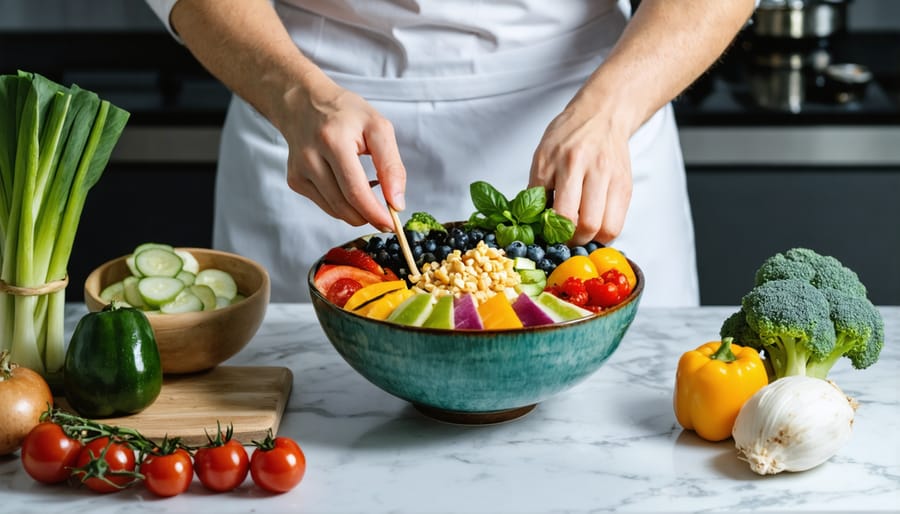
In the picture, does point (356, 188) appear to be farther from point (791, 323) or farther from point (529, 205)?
point (791, 323)

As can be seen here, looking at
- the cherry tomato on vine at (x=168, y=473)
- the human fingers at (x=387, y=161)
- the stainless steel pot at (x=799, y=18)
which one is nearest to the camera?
the cherry tomato on vine at (x=168, y=473)

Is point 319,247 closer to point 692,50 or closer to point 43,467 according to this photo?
point 692,50

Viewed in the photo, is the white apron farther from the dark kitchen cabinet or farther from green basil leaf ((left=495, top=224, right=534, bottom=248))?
the dark kitchen cabinet

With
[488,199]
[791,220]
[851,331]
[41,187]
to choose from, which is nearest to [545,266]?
[488,199]

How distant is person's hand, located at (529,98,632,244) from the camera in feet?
4.20

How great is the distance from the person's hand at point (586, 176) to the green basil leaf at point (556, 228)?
0.15 feet

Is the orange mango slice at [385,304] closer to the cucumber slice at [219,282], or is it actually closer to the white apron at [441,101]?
the cucumber slice at [219,282]

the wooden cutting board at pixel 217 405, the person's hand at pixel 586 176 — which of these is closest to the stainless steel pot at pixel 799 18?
the person's hand at pixel 586 176

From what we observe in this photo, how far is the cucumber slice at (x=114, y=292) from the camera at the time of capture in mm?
1291

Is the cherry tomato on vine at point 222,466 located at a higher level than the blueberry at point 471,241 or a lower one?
lower

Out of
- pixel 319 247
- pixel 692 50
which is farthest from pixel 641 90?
pixel 319 247

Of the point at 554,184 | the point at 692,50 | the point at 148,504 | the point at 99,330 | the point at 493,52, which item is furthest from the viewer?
the point at 493,52

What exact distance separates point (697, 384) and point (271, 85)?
680mm

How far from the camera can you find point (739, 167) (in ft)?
8.79
